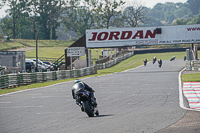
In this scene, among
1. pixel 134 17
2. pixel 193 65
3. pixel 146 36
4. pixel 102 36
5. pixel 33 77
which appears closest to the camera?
pixel 33 77

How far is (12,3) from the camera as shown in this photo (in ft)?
401

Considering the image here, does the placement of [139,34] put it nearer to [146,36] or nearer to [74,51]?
[146,36]

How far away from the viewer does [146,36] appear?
48812 mm

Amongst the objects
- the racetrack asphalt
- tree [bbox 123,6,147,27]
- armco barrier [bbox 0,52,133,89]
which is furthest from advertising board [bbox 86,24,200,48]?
tree [bbox 123,6,147,27]

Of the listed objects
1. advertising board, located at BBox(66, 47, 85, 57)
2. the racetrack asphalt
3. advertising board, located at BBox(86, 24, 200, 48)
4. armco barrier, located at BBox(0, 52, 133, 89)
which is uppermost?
advertising board, located at BBox(86, 24, 200, 48)

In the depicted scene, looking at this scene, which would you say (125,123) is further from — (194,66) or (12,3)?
(12,3)

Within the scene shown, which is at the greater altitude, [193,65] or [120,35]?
[120,35]

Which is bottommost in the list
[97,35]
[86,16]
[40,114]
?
[40,114]

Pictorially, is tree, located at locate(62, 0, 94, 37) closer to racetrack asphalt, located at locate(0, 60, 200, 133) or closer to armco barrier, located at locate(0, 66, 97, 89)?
armco barrier, located at locate(0, 66, 97, 89)

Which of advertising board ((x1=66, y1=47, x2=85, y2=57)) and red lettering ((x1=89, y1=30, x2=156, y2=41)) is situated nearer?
advertising board ((x1=66, y1=47, x2=85, y2=57))

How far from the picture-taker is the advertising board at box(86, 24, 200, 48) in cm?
4800

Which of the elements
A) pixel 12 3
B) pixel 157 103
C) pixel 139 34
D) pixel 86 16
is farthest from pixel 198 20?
pixel 157 103

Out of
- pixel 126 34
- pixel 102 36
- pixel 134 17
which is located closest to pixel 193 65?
pixel 126 34

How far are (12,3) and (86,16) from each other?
24.5 m
